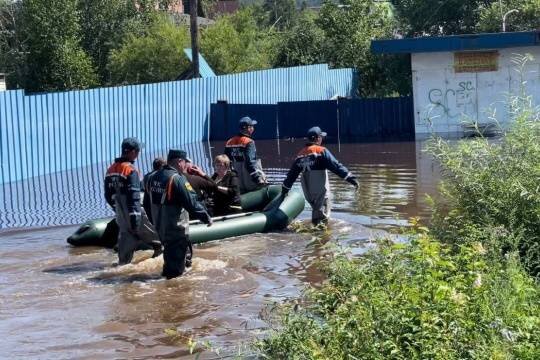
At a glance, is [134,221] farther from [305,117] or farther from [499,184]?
[305,117]

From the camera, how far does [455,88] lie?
26969 millimetres

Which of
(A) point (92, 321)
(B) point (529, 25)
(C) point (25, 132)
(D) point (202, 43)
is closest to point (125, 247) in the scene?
(A) point (92, 321)

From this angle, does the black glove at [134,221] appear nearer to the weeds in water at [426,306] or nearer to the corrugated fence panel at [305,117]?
the weeds in water at [426,306]

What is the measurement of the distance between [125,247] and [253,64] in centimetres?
2750

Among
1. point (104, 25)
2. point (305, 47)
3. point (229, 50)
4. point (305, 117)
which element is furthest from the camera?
point (104, 25)

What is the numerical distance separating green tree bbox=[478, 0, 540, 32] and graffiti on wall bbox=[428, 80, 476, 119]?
20.1ft

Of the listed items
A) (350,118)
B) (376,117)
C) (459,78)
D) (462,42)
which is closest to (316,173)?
(462,42)

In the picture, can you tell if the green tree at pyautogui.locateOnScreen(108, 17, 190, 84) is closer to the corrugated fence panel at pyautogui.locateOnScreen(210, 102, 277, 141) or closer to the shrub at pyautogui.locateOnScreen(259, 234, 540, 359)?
the corrugated fence panel at pyautogui.locateOnScreen(210, 102, 277, 141)

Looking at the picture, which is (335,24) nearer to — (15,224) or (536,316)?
(15,224)

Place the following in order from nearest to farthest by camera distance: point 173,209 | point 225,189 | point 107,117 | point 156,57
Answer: point 173,209 → point 225,189 → point 107,117 → point 156,57

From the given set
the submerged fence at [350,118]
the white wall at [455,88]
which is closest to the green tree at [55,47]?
the submerged fence at [350,118]

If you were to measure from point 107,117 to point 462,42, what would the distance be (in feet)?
31.0

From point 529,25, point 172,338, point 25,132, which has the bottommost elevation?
point 172,338

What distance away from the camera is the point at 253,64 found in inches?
1502
